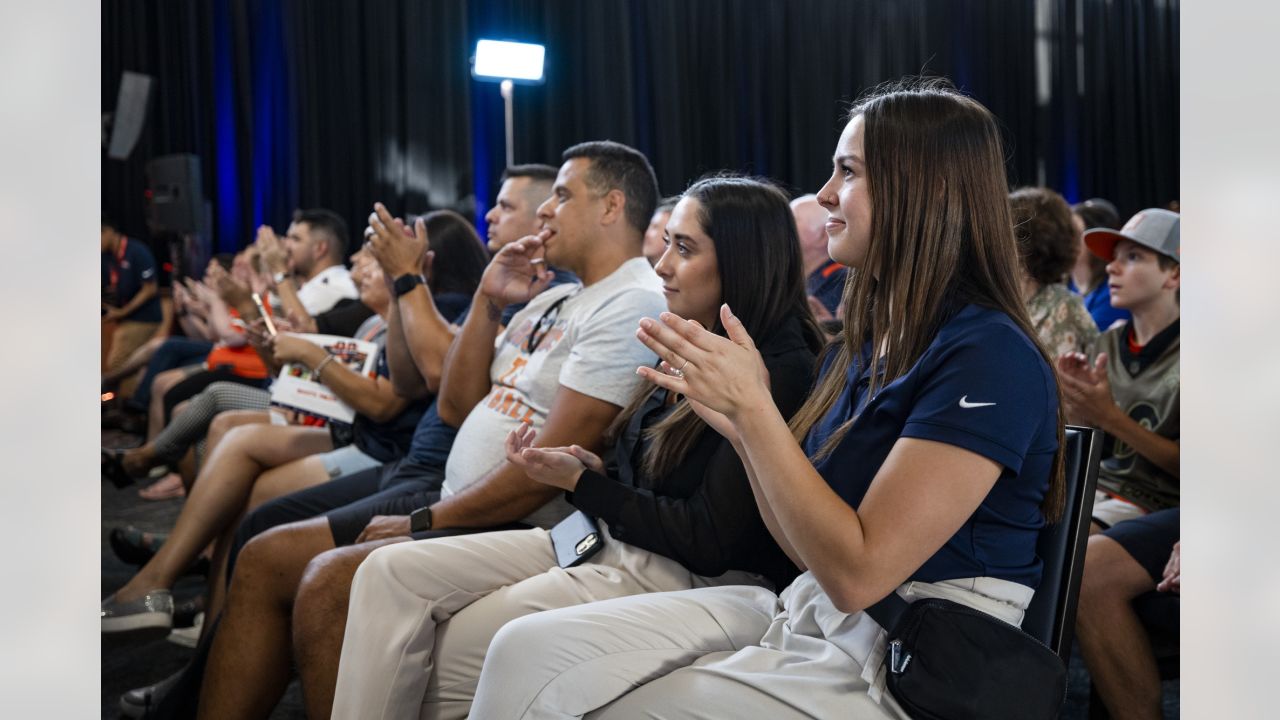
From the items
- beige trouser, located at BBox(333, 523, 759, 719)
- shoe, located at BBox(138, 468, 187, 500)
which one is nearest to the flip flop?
shoe, located at BBox(138, 468, 187, 500)

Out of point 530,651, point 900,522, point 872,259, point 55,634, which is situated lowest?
point 530,651

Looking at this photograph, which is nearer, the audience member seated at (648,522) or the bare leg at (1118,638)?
the audience member seated at (648,522)

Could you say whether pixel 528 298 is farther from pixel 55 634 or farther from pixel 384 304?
pixel 55 634

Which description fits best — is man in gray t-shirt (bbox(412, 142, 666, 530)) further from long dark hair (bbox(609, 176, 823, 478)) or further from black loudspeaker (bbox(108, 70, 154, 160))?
black loudspeaker (bbox(108, 70, 154, 160))

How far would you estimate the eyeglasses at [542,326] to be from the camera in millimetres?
2182

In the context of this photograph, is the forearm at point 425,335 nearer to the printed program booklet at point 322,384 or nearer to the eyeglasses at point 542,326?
the printed program booklet at point 322,384

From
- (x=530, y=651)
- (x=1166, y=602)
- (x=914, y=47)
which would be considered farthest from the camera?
(x=914, y=47)

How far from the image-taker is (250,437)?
2846mm

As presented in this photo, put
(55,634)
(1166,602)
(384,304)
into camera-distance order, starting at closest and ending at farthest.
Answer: (55,634)
(1166,602)
(384,304)

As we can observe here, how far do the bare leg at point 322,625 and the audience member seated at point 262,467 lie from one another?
850 millimetres

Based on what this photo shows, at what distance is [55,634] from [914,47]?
29.0ft

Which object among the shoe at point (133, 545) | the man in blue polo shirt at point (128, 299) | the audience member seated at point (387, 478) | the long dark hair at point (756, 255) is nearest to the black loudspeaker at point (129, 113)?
the man in blue polo shirt at point (128, 299)

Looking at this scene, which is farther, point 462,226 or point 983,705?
point 462,226

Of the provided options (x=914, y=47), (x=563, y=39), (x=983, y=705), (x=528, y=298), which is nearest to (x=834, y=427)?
(x=983, y=705)
